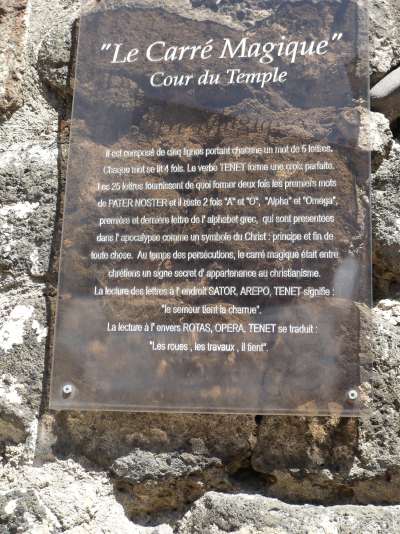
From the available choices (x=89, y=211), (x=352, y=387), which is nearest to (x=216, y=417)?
(x=352, y=387)

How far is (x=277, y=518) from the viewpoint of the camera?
987mm

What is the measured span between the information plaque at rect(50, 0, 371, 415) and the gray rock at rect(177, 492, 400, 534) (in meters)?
0.15

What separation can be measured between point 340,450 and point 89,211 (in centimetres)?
60

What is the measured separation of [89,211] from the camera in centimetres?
114

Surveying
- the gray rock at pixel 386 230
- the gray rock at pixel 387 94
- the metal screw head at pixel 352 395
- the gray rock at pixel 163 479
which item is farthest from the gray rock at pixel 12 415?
the gray rock at pixel 387 94

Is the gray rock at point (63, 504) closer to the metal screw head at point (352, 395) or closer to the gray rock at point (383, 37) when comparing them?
the metal screw head at point (352, 395)

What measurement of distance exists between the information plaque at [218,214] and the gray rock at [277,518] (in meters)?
0.15

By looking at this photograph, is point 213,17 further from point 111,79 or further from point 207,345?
point 207,345

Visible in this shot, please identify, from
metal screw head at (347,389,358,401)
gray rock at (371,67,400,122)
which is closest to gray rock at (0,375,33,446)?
metal screw head at (347,389,358,401)

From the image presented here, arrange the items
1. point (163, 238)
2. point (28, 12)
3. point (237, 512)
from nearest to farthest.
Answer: point (237, 512) < point (163, 238) < point (28, 12)

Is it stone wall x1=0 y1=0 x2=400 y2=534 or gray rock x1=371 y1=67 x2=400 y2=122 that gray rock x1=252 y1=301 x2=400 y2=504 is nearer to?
stone wall x1=0 y1=0 x2=400 y2=534

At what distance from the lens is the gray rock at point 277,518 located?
38.2 inches

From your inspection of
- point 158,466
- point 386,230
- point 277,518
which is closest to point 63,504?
point 158,466

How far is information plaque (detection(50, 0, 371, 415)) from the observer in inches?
40.7
